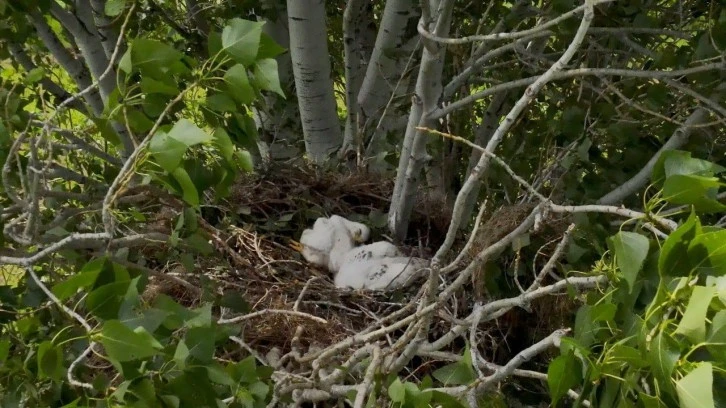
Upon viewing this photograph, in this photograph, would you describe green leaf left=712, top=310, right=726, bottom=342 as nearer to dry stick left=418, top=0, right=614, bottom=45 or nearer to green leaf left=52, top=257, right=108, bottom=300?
dry stick left=418, top=0, right=614, bottom=45

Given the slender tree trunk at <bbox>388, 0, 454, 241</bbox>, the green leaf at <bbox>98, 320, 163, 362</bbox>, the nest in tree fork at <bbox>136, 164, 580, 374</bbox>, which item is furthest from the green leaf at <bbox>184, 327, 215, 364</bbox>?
the slender tree trunk at <bbox>388, 0, 454, 241</bbox>

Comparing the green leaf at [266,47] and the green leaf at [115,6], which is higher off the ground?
the green leaf at [115,6]

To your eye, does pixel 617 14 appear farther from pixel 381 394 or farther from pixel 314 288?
pixel 381 394

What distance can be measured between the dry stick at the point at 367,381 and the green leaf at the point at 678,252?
285 millimetres

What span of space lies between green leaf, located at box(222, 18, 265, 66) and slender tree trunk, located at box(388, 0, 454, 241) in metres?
0.45

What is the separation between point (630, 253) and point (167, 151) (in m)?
0.40

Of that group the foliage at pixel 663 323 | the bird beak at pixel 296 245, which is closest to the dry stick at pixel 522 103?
the foliage at pixel 663 323

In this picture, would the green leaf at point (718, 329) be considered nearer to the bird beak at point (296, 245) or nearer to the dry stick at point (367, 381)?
the dry stick at point (367, 381)

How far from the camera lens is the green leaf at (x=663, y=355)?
0.52m

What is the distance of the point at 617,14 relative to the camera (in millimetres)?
1310

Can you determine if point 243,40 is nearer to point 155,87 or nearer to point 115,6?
point 155,87

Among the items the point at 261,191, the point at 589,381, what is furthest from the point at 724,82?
the point at 261,191

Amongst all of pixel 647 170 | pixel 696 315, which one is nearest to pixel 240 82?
pixel 696 315

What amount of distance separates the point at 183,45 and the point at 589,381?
1638 millimetres
